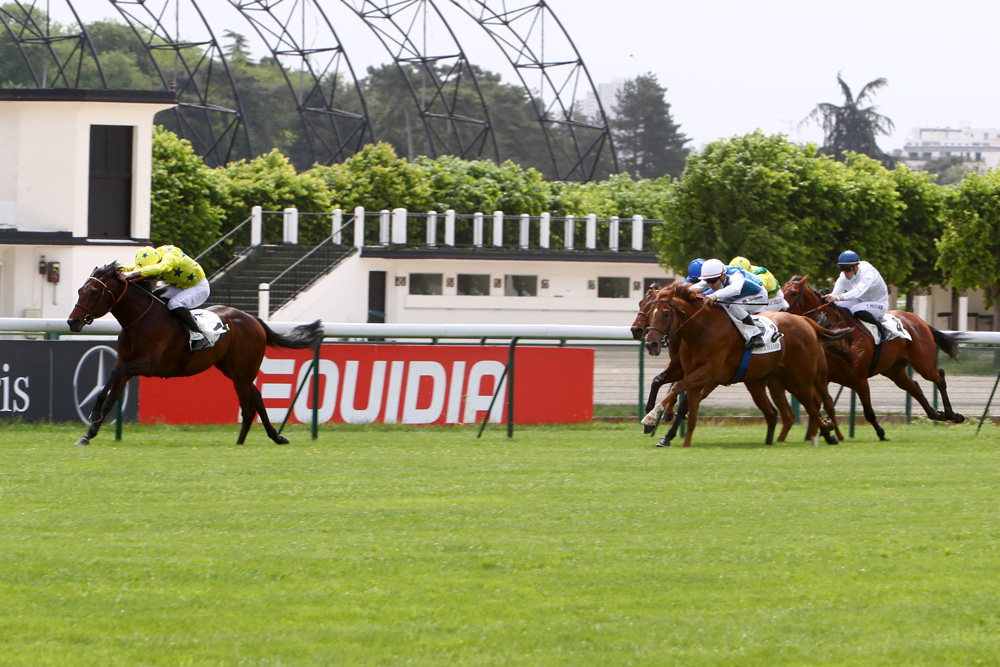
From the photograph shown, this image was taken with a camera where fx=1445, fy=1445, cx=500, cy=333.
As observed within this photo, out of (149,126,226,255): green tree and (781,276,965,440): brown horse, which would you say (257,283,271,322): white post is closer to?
(149,126,226,255): green tree

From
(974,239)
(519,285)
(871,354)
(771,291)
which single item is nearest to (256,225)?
(519,285)

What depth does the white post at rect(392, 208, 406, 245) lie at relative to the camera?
43219mm

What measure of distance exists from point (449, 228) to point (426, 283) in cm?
232

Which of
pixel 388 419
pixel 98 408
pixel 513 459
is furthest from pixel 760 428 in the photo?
pixel 98 408

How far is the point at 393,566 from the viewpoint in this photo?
6.56 meters

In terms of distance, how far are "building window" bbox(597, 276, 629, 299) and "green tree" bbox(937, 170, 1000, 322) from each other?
11.4m

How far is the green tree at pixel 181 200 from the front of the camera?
42781 millimetres

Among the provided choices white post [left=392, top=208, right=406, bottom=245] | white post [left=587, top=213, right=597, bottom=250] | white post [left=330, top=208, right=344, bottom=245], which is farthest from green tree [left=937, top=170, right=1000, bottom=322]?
white post [left=330, top=208, right=344, bottom=245]

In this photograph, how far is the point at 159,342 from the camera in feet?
39.9

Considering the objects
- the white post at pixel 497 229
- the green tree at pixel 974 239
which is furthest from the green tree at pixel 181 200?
the green tree at pixel 974 239

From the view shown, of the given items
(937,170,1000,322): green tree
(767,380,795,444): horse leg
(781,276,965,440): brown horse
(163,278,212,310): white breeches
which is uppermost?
(937,170,1000,322): green tree

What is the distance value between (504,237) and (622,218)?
6.40 metres

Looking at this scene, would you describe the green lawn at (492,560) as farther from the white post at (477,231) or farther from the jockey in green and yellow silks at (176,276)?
the white post at (477,231)

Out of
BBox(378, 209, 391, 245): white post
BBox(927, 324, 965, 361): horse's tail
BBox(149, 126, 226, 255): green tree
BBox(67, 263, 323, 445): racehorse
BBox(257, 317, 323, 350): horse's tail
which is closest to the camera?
BBox(67, 263, 323, 445): racehorse
